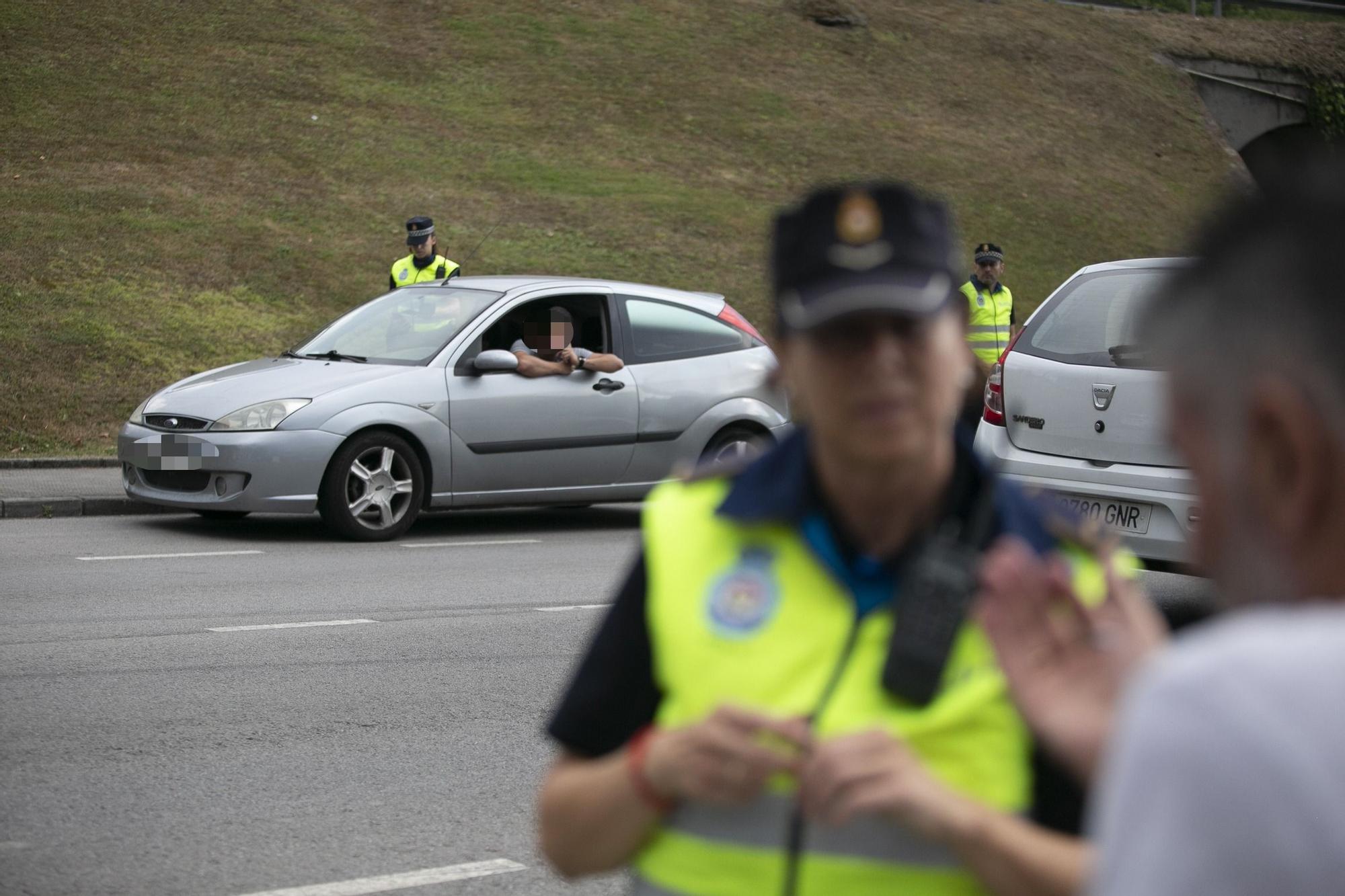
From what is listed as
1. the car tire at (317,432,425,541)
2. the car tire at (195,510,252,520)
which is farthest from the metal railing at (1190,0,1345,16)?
the car tire at (317,432,425,541)

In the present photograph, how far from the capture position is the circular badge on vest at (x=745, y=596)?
1.73m

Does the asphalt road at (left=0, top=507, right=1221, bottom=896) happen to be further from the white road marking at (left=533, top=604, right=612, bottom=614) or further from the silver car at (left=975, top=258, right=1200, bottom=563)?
the silver car at (left=975, top=258, right=1200, bottom=563)

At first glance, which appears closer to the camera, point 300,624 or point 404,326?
point 300,624

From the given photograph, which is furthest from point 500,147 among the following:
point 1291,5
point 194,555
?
point 1291,5

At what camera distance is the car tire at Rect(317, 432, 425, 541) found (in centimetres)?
1110

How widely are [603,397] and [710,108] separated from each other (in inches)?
927

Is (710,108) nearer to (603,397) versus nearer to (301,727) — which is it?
(603,397)

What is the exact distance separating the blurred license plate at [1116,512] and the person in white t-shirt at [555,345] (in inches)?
185

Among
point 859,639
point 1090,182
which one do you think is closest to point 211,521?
point 859,639

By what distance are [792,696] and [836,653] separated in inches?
2.4

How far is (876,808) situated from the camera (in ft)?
5.05

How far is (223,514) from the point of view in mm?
11906

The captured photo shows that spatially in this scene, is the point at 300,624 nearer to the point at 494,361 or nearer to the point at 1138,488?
the point at 494,361

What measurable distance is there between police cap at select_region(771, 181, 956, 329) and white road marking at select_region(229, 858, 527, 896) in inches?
127
